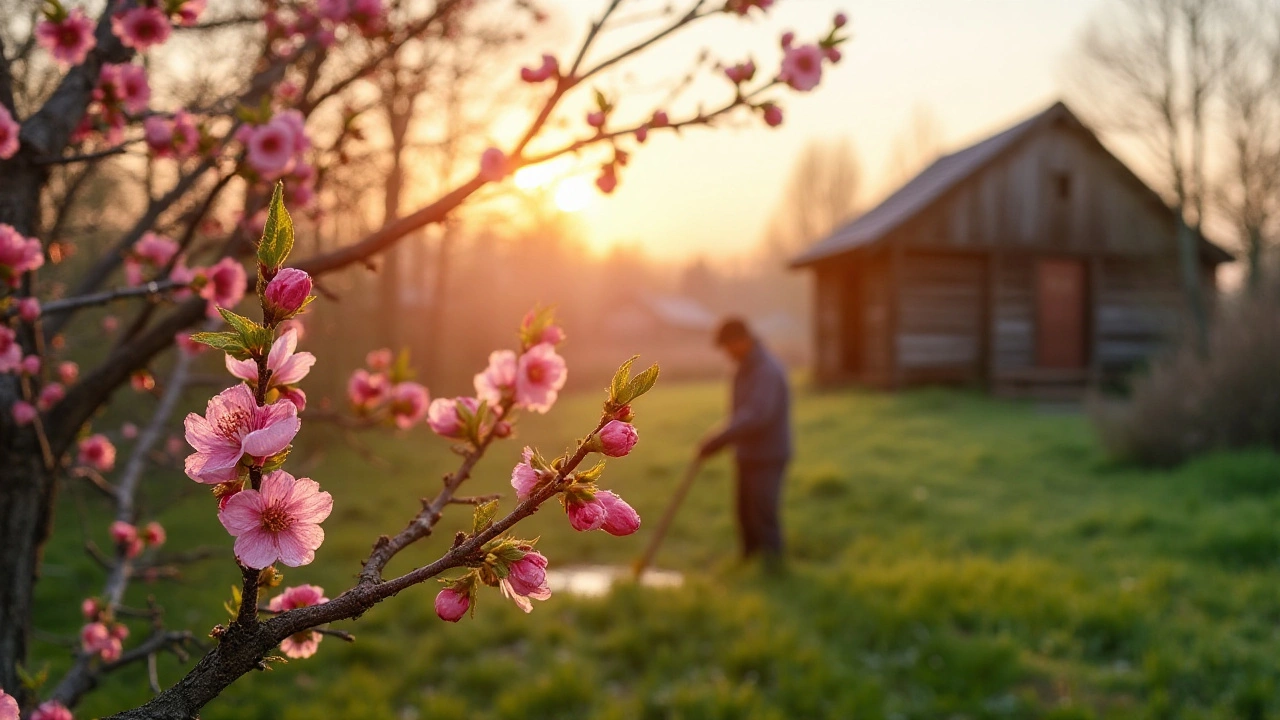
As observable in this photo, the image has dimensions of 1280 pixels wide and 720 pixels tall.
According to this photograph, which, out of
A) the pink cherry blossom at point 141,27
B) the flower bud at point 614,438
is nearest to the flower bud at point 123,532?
the pink cherry blossom at point 141,27

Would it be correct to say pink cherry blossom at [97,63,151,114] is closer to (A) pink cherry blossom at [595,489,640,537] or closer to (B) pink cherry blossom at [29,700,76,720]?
(B) pink cherry blossom at [29,700,76,720]

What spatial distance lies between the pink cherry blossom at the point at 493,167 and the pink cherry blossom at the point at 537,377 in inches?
22.5

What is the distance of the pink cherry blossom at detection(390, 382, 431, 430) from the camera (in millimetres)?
2447

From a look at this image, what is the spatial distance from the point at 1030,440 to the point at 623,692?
8.01 m

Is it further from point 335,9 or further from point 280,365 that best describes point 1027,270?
point 280,365

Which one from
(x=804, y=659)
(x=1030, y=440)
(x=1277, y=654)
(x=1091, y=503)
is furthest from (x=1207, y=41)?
(x=804, y=659)

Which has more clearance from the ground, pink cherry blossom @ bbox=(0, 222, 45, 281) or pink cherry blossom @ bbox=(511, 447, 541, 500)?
pink cherry blossom @ bbox=(0, 222, 45, 281)

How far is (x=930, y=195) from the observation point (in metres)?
15.2

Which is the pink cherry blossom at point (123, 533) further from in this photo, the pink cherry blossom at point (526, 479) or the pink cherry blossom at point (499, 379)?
the pink cherry blossom at point (526, 479)

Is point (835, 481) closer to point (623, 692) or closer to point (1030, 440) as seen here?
point (1030, 440)

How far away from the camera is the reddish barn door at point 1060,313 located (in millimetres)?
16172

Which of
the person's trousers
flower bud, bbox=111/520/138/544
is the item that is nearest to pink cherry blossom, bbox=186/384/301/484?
flower bud, bbox=111/520/138/544

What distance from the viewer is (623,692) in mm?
4172

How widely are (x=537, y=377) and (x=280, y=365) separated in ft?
2.67
